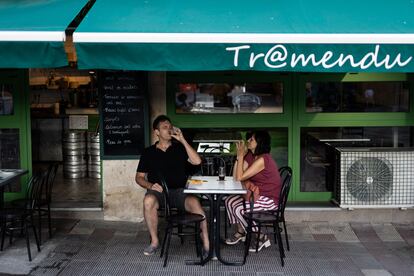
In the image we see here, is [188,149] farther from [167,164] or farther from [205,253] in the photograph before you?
[205,253]

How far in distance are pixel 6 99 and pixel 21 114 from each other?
0.28 m

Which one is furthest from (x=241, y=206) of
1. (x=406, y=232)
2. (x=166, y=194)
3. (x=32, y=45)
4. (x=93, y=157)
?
(x=93, y=157)

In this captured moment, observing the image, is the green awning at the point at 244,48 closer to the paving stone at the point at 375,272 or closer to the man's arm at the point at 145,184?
the man's arm at the point at 145,184

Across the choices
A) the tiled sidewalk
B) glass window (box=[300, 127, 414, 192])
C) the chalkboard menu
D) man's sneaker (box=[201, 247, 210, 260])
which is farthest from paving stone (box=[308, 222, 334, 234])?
the chalkboard menu

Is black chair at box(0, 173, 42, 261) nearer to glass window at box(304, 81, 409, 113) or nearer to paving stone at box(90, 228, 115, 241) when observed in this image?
paving stone at box(90, 228, 115, 241)

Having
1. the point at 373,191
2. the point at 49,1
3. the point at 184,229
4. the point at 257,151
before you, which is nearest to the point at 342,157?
the point at 373,191

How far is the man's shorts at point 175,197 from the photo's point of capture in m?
5.77

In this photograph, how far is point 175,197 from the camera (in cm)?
582

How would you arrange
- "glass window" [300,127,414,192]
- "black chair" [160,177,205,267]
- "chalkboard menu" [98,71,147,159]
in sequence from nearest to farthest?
1. "black chair" [160,177,205,267]
2. "chalkboard menu" [98,71,147,159]
3. "glass window" [300,127,414,192]

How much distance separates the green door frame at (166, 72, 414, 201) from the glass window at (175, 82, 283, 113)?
7 cm

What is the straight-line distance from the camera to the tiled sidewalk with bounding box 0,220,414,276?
17.3ft

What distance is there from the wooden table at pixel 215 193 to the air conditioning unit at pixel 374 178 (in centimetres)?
182

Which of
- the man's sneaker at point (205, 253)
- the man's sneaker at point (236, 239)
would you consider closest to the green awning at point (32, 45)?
the man's sneaker at point (205, 253)

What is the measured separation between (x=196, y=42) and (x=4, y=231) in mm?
2852
